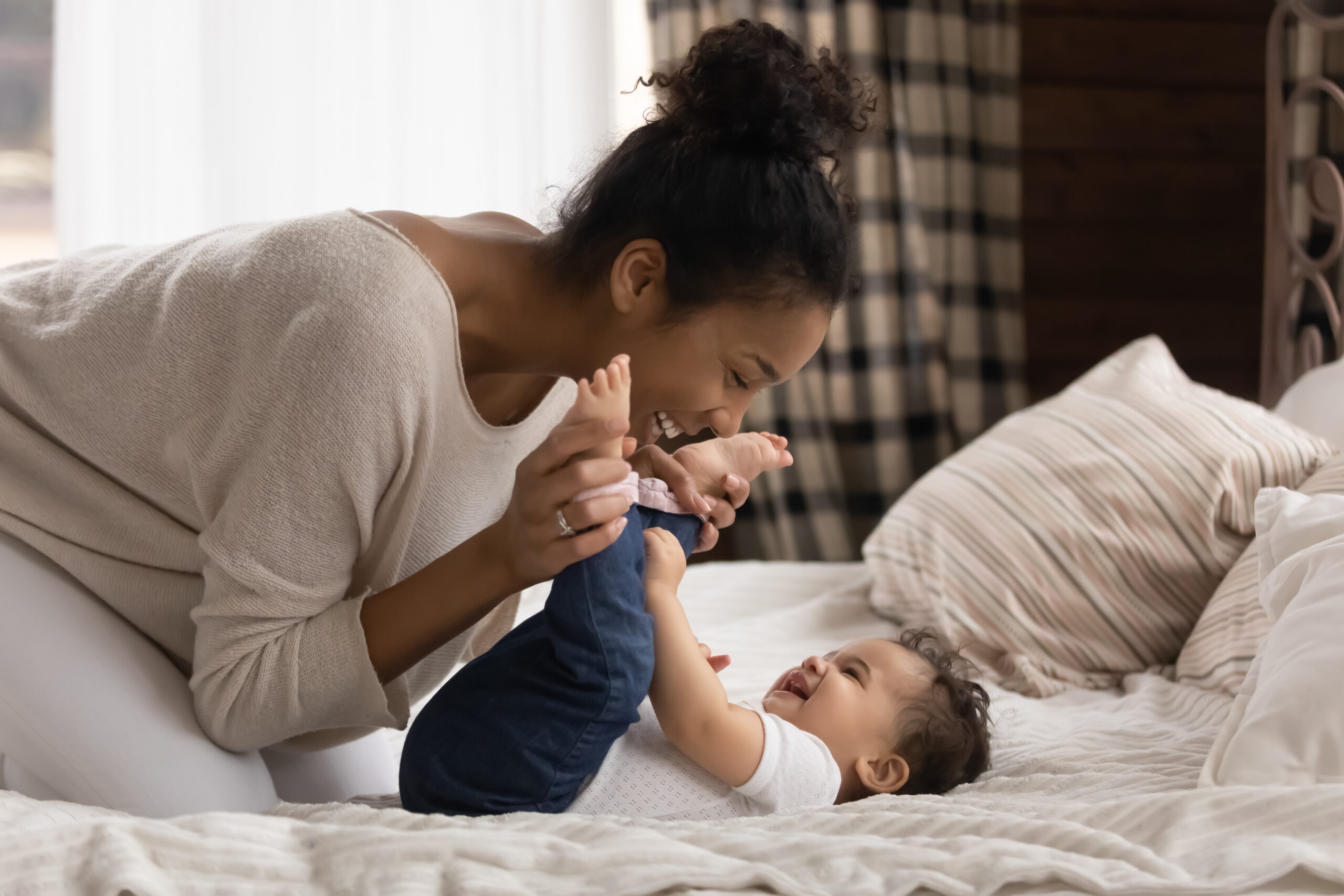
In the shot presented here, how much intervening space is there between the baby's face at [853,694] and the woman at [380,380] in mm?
199

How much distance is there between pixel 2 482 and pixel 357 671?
40 cm

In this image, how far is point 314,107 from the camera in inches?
110

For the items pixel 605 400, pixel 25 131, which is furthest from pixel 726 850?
pixel 25 131

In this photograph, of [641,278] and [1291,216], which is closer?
[641,278]

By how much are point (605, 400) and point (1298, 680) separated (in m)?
0.63

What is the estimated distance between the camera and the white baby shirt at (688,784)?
1051mm

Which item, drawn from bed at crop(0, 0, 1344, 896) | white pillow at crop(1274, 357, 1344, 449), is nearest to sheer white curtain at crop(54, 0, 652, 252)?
white pillow at crop(1274, 357, 1344, 449)

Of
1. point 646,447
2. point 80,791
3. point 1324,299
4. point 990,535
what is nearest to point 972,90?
point 1324,299

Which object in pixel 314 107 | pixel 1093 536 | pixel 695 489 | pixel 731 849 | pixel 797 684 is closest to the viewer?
pixel 731 849

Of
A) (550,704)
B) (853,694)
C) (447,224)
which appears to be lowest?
(853,694)

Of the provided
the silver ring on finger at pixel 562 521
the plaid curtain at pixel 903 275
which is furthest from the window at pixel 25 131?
the silver ring on finger at pixel 562 521

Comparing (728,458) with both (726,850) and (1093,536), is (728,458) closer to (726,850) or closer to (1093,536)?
(726,850)

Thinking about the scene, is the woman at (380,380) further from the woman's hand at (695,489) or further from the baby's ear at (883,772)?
the baby's ear at (883,772)

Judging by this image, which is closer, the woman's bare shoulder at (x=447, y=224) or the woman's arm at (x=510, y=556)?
the woman's arm at (x=510, y=556)
